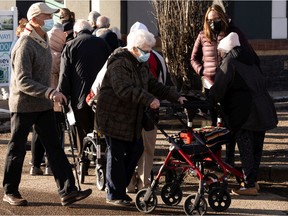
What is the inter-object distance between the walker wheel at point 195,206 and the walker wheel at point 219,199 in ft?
0.72

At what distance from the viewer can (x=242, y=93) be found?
984 cm

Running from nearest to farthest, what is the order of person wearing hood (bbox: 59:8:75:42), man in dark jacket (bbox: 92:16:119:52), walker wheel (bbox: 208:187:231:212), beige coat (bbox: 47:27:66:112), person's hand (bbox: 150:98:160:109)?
person's hand (bbox: 150:98:160:109) → walker wheel (bbox: 208:187:231:212) → beige coat (bbox: 47:27:66:112) → man in dark jacket (bbox: 92:16:119:52) → person wearing hood (bbox: 59:8:75:42)

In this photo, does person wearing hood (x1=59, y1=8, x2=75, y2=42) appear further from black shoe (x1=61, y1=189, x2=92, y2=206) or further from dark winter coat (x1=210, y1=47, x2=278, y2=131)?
black shoe (x1=61, y1=189, x2=92, y2=206)

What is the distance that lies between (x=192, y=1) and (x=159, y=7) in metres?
0.69

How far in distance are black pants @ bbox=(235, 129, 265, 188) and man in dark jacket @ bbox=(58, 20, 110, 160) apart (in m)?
1.70

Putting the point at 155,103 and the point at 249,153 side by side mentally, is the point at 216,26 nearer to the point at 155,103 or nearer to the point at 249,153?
the point at 249,153

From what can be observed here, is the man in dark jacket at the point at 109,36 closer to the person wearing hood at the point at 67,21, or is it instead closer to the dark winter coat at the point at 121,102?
the person wearing hood at the point at 67,21

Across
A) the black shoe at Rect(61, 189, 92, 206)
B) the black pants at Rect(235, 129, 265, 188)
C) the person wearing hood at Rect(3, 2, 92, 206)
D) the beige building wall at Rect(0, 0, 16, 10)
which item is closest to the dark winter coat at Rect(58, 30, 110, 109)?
the person wearing hood at Rect(3, 2, 92, 206)

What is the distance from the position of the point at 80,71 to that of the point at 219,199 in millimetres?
2356

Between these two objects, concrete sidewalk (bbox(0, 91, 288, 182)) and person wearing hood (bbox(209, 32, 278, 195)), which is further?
concrete sidewalk (bbox(0, 91, 288, 182))

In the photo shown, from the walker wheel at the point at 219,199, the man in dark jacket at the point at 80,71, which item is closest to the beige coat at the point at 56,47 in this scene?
the man in dark jacket at the point at 80,71

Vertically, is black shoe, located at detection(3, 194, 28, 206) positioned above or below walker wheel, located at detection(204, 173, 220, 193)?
below

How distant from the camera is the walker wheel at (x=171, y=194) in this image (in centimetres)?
911

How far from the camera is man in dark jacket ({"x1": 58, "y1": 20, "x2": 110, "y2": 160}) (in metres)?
10.6
